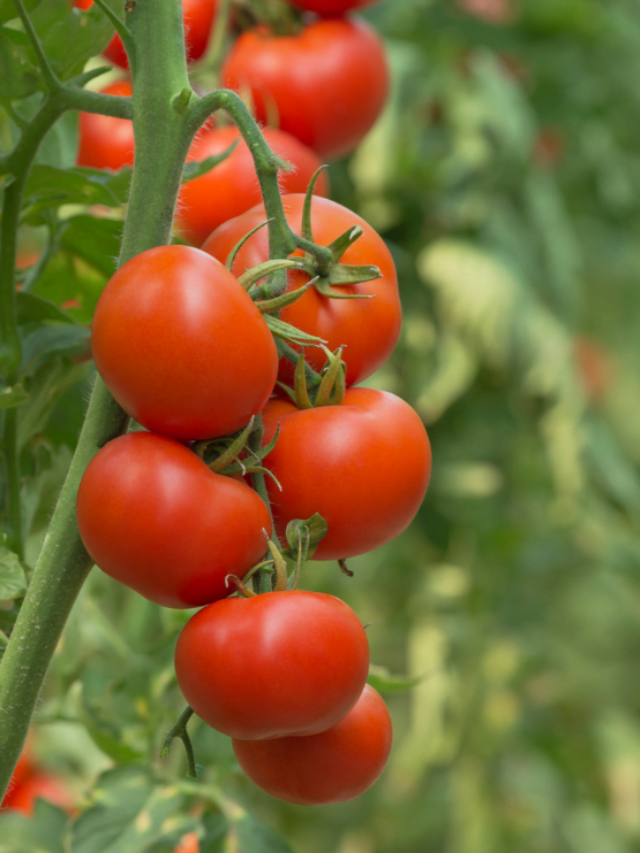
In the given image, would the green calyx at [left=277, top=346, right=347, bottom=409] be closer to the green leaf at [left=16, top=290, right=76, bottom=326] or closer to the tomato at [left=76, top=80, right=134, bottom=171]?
the green leaf at [left=16, top=290, right=76, bottom=326]

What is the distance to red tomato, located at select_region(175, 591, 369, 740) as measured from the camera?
0.23 metres

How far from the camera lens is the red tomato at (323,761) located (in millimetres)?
251

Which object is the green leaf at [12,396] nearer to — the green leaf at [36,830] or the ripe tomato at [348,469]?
the ripe tomato at [348,469]

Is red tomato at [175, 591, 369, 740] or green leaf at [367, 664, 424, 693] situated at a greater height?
red tomato at [175, 591, 369, 740]

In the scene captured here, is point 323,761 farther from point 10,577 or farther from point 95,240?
point 95,240

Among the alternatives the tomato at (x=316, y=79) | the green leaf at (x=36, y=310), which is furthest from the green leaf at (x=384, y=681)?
the tomato at (x=316, y=79)

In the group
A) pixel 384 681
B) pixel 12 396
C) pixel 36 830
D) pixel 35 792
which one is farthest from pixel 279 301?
pixel 35 792

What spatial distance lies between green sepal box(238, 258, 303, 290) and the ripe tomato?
0.04m

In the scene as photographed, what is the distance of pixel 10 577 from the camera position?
295 millimetres

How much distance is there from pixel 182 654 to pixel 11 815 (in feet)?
0.90

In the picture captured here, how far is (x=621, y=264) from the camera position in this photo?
1317 mm

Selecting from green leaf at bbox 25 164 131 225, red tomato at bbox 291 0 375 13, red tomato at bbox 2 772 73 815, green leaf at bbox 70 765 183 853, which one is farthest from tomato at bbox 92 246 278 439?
red tomato at bbox 2 772 73 815

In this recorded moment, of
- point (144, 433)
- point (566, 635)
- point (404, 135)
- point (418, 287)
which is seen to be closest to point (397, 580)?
point (418, 287)

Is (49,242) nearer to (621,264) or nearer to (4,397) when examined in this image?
(4,397)
